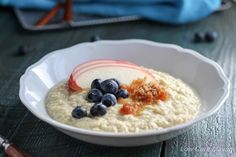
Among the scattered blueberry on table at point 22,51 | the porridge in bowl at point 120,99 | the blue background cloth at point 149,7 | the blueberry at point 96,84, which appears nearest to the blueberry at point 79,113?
the porridge in bowl at point 120,99

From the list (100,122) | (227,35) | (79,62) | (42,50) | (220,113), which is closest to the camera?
(100,122)

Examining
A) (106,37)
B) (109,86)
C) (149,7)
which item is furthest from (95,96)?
(149,7)

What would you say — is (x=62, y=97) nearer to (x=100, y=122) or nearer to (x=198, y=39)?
(x=100, y=122)

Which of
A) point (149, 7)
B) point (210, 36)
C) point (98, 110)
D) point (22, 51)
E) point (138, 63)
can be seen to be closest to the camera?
point (98, 110)

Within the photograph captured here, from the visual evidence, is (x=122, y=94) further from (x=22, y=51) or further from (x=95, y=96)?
(x=22, y=51)

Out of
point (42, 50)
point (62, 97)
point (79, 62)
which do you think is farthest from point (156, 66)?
point (42, 50)

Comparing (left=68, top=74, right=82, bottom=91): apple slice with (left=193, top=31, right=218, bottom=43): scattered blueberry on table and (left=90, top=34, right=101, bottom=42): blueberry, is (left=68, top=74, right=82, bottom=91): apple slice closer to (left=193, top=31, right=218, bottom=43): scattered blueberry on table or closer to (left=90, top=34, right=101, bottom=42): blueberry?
(left=90, top=34, right=101, bottom=42): blueberry

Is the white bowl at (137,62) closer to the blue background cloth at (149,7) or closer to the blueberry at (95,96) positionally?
the blueberry at (95,96)
